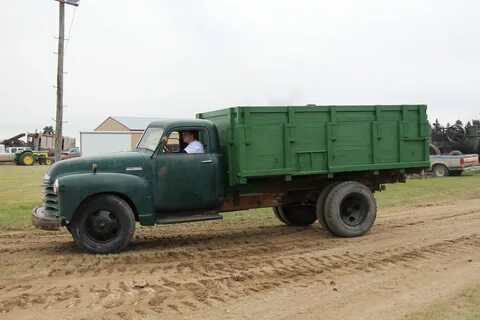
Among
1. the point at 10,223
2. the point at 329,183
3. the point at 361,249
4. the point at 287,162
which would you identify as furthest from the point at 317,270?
the point at 10,223

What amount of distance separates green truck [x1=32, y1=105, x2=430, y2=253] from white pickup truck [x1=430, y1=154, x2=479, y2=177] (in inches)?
640

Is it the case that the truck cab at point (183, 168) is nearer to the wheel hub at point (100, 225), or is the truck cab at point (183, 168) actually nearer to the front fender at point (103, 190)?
the front fender at point (103, 190)

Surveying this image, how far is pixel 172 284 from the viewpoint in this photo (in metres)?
6.45

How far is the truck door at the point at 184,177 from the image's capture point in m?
8.74

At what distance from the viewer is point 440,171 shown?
1016 inches

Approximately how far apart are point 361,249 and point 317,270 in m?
1.69

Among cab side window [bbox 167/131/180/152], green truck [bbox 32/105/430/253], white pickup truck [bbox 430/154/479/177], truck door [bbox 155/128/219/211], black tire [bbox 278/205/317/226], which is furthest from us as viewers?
white pickup truck [bbox 430/154/479/177]

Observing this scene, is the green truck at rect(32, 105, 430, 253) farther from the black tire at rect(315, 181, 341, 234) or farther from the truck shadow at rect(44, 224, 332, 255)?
the truck shadow at rect(44, 224, 332, 255)

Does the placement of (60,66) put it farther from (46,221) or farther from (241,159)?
(241,159)

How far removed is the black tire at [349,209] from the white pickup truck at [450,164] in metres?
16.8

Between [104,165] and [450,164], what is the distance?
20475mm

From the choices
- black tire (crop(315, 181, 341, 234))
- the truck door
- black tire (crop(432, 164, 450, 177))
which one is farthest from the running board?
black tire (crop(432, 164, 450, 177))

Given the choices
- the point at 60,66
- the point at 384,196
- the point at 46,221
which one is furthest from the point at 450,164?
the point at 46,221

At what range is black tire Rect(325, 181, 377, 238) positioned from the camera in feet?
31.6
